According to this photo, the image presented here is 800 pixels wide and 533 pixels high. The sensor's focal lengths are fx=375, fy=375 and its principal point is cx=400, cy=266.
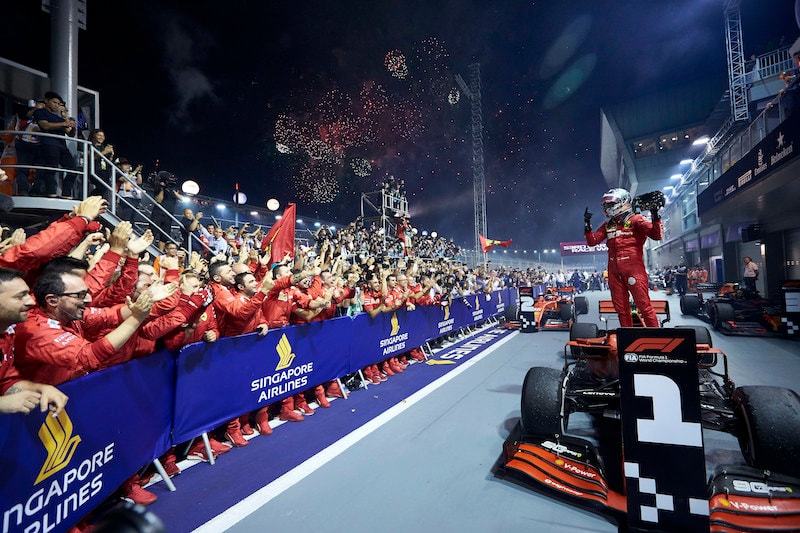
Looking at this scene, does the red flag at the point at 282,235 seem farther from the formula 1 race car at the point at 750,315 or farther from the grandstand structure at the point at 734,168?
the formula 1 race car at the point at 750,315

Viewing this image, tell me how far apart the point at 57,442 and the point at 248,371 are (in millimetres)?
2138

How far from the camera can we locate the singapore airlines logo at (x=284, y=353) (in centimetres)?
460

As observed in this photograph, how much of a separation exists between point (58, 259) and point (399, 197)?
17.6 meters

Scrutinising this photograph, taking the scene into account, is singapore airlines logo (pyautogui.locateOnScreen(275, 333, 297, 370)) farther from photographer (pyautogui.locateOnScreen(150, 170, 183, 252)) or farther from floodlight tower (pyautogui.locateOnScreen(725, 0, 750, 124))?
floodlight tower (pyautogui.locateOnScreen(725, 0, 750, 124))

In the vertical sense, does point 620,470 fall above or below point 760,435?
below

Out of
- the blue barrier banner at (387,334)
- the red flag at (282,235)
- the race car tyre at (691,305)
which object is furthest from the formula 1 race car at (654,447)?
the race car tyre at (691,305)

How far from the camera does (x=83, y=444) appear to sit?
2.29 meters

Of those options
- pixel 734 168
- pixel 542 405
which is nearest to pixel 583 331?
pixel 542 405

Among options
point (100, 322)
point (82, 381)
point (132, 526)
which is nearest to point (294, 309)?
point (100, 322)

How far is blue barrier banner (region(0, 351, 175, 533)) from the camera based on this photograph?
1821 millimetres

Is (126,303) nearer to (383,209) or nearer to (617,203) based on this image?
(617,203)

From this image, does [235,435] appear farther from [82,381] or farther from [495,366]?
[495,366]

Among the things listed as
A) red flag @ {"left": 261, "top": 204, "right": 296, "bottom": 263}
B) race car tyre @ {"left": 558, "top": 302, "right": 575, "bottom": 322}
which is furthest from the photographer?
race car tyre @ {"left": 558, "top": 302, "right": 575, "bottom": 322}

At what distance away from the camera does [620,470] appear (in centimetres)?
329
